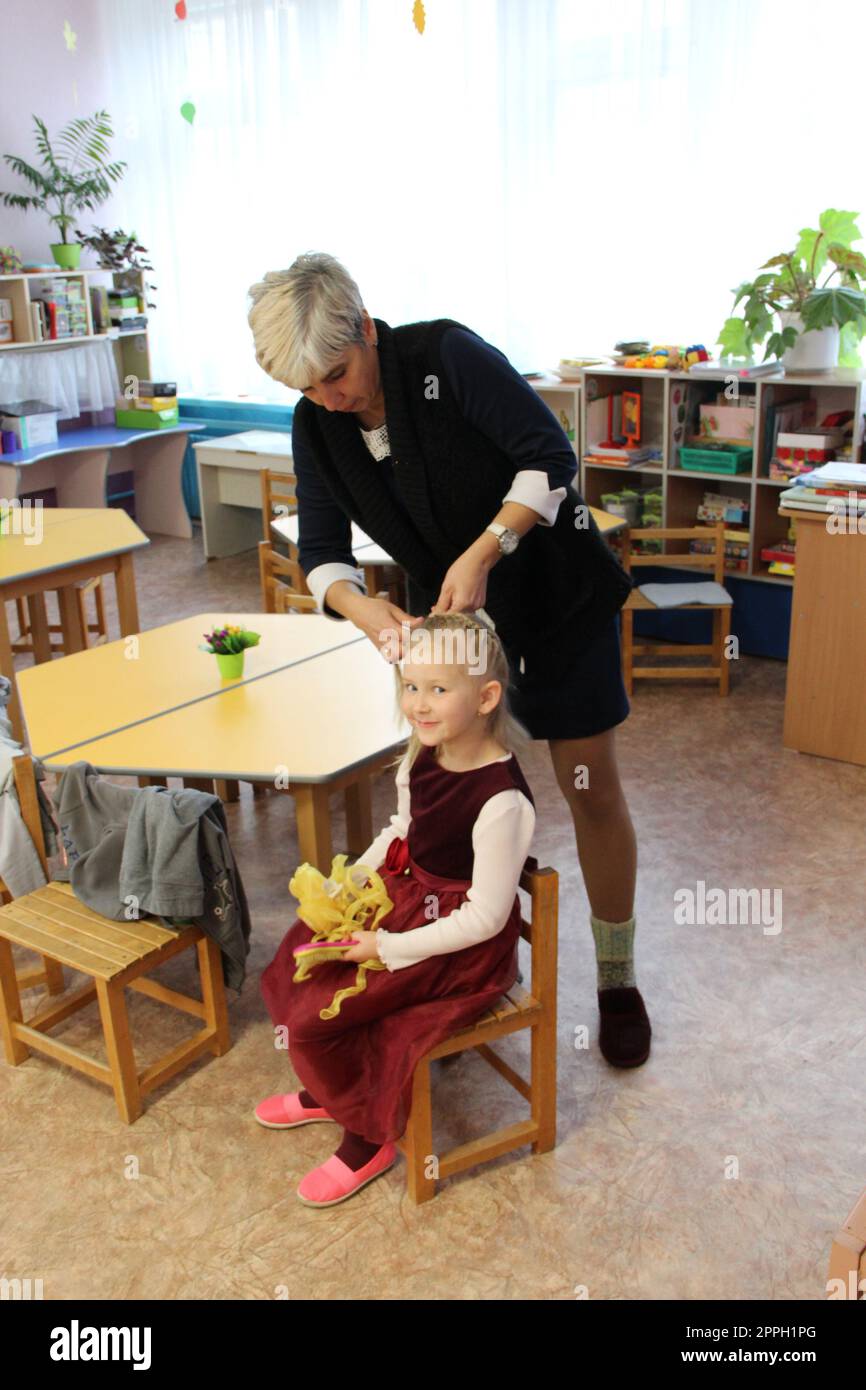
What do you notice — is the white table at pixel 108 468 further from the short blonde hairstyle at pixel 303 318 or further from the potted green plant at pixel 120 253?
the short blonde hairstyle at pixel 303 318

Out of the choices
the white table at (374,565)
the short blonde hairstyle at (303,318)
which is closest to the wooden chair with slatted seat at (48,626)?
the white table at (374,565)

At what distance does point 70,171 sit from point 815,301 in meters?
4.37

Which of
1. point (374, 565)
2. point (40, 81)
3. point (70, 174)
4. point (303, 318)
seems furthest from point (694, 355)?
point (40, 81)

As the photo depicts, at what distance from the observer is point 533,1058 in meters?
2.12

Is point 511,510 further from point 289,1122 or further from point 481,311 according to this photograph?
point 481,311

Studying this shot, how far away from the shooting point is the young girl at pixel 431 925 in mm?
1940

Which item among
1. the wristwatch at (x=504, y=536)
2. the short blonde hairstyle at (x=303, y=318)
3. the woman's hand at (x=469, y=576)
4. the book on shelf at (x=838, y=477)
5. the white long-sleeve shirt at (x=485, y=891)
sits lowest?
the white long-sleeve shirt at (x=485, y=891)

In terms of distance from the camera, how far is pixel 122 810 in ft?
7.66

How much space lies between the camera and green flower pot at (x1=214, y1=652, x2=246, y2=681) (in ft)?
9.45

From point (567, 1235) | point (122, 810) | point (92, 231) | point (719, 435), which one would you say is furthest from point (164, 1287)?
point (92, 231)

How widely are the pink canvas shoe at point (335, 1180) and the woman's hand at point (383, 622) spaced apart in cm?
85

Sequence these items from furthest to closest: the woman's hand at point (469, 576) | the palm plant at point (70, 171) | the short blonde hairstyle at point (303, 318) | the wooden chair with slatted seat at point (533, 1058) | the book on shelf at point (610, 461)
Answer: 1. the palm plant at point (70, 171)
2. the book on shelf at point (610, 461)
3. the wooden chair with slatted seat at point (533, 1058)
4. the woman's hand at point (469, 576)
5. the short blonde hairstyle at point (303, 318)

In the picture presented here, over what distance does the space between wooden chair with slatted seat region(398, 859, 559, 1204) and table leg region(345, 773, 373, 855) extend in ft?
3.34
